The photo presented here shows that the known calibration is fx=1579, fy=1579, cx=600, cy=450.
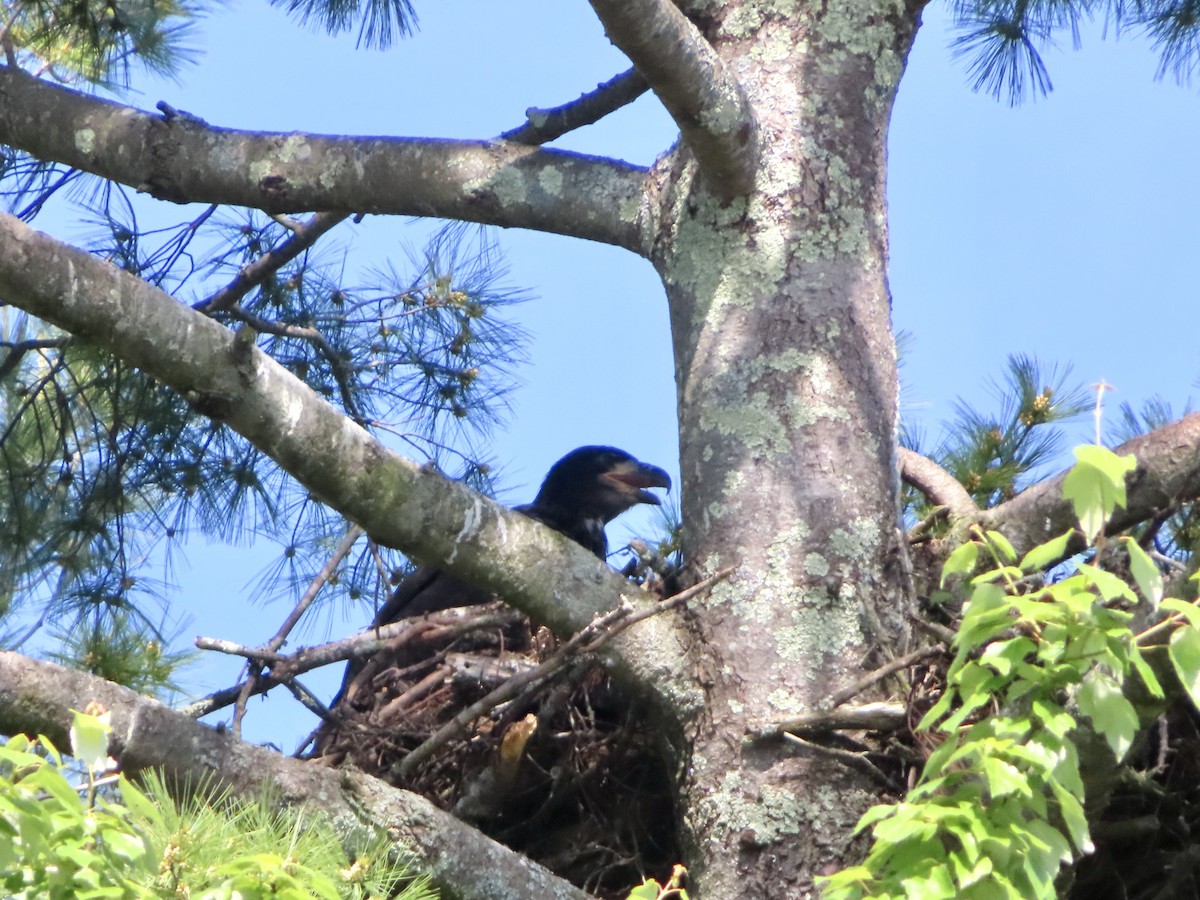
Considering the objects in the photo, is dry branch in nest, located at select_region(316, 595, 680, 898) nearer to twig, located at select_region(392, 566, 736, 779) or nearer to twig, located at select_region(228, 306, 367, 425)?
twig, located at select_region(392, 566, 736, 779)

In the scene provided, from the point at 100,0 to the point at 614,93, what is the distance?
7.28 ft

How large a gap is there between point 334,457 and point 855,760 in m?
1.33

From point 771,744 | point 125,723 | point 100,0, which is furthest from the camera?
point 100,0

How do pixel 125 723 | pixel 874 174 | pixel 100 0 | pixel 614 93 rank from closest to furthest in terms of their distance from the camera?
pixel 125 723
pixel 874 174
pixel 614 93
pixel 100 0

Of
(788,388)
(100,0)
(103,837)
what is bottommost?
(103,837)

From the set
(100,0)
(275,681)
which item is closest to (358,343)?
Answer: (100,0)

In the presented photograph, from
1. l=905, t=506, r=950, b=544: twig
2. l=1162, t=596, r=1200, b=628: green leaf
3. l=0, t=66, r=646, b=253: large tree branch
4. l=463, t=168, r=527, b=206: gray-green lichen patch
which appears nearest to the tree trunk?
l=0, t=66, r=646, b=253: large tree branch

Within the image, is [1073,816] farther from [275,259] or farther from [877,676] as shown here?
[275,259]

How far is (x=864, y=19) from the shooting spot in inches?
172

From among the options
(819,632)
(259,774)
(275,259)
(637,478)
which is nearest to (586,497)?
(637,478)

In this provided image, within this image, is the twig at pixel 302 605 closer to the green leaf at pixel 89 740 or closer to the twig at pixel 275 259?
the twig at pixel 275 259

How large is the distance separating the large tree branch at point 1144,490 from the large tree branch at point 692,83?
1.11m

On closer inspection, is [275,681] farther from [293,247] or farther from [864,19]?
[864,19]

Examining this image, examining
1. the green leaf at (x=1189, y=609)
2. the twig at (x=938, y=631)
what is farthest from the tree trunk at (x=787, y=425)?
the green leaf at (x=1189, y=609)
